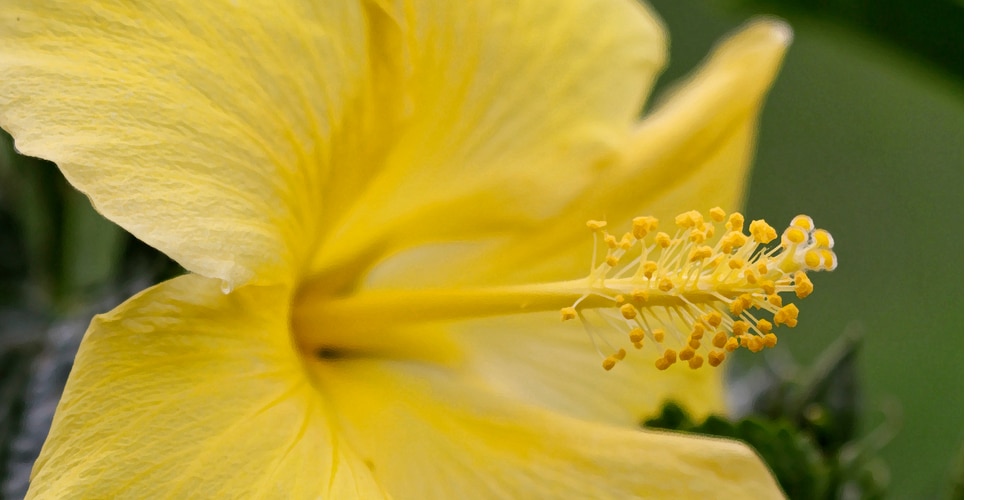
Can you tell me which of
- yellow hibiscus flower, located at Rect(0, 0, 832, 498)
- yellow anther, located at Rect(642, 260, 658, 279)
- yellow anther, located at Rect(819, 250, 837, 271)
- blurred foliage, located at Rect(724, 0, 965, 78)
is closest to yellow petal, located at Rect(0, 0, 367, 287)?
yellow hibiscus flower, located at Rect(0, 0, 832, 498)

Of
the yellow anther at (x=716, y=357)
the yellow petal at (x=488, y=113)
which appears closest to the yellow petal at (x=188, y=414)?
the yellow petal at (x=488, y=113)

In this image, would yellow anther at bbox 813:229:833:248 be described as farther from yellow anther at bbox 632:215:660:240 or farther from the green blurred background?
the green blurred background

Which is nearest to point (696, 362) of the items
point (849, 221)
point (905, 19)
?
point (905, 19)

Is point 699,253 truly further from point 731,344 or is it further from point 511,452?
point 511,452

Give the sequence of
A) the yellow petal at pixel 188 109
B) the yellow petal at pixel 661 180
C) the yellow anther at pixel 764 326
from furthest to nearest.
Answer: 1. the yellow petal at pixel 661 180
2. the yellow anther at pixel 764 326
3. the yellow petal at pixel 188 109

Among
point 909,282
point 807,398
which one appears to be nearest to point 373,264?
point 807,398

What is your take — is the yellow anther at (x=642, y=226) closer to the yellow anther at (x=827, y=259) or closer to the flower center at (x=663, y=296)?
the flower center at (x=663, y=296)
